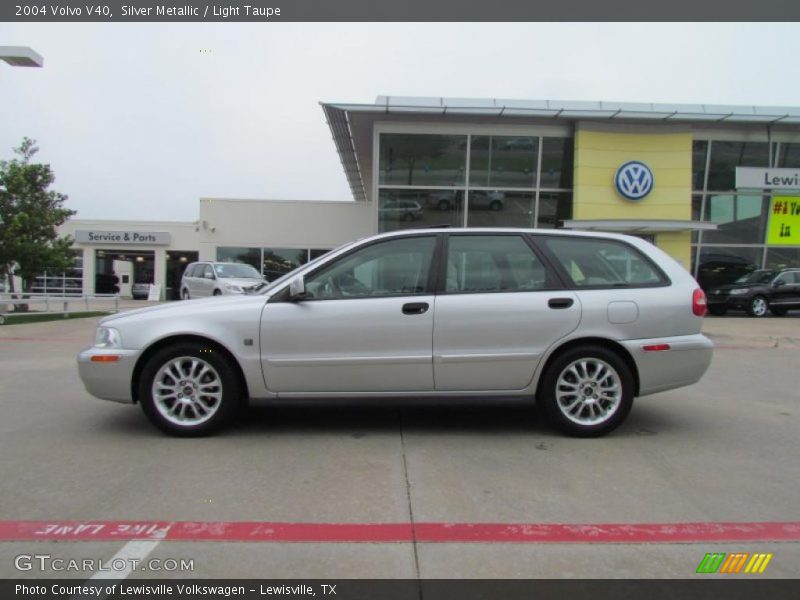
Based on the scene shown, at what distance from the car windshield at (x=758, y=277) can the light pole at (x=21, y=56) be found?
1936 centimetres

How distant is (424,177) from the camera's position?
1862 cm

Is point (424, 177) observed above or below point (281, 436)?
above

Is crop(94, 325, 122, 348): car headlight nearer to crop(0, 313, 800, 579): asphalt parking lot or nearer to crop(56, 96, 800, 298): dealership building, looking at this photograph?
crop(0, 313, 800, 579): asphalt parking lot

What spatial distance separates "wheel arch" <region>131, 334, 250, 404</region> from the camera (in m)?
4.77

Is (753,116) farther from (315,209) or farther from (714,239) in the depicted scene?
(315,209)

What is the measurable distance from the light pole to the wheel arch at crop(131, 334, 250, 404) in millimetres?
8162

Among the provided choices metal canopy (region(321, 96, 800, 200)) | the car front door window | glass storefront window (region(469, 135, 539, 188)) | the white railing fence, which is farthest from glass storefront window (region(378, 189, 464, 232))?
the car front door window

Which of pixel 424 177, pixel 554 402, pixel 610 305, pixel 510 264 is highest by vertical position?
pixel 424 177

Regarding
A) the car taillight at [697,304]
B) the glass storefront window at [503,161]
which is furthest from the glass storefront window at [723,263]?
the car taillight at [697,304]

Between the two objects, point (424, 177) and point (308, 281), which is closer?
point (308, 281)

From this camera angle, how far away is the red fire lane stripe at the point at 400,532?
10.3 ft

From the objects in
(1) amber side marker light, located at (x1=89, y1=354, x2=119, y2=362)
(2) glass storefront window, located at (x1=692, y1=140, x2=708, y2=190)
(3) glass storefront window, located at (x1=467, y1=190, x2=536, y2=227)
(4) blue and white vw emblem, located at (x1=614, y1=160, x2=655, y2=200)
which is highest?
(2) glass storefront window, located at (x1=692, y1=140, x2=708, y2=190)
